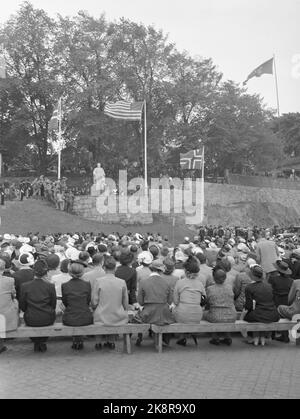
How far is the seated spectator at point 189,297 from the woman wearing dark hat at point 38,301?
1951 mm

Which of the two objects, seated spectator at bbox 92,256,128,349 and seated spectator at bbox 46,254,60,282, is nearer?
seated spectator at bbox 92,256,128,349

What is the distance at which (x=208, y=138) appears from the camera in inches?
1724

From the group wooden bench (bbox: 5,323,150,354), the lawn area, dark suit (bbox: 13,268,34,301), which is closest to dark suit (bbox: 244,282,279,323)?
wooden bench (bbox: 5,323,150,354)

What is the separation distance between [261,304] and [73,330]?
3.05 m

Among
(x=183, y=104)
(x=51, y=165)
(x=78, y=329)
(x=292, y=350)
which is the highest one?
(x=183, y=104)

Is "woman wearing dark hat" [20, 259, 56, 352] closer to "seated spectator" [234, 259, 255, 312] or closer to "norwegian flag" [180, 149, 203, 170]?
"seated spectator" [234, 259, 255, 312]

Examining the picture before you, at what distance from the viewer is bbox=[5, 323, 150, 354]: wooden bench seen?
702 cm

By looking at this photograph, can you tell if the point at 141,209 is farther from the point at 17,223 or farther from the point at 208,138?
the point at 208,138

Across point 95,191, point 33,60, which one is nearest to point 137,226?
point 95,191

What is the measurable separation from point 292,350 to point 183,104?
36.5m

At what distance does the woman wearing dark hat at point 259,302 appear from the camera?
7.81 meters
